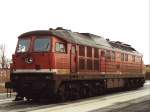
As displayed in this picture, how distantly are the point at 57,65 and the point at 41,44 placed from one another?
1275mm

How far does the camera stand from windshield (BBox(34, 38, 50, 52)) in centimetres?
1962

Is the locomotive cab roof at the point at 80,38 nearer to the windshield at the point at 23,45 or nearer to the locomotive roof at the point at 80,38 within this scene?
the locomotive roof at the point at 80,38

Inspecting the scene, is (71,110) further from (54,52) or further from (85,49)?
(85,49)

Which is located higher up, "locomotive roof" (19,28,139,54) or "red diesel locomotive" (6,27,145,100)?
"locomotive roof" (19,28,139,54)

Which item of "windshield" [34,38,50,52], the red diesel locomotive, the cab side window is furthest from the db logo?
the cab side window

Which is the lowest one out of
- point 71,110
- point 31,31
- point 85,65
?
point 71,110

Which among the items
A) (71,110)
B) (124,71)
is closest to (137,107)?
(71,110)

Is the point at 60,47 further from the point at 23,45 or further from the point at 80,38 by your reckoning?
the point at 80,38

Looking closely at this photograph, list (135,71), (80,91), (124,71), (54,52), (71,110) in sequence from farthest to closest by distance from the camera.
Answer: (135,71), (124,71), (80,91), (54,52), (71,110)

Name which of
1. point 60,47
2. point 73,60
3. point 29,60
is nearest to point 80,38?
point 73,60

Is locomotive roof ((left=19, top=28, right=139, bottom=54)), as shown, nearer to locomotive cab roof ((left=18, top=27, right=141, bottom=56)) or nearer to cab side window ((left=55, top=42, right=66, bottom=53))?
locomotive cab roof ((left=18, top=27, right=141, bottom=56))

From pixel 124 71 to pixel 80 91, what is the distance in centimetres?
812

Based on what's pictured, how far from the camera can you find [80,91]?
22094 millimetres

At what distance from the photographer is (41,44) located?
19828 mm
